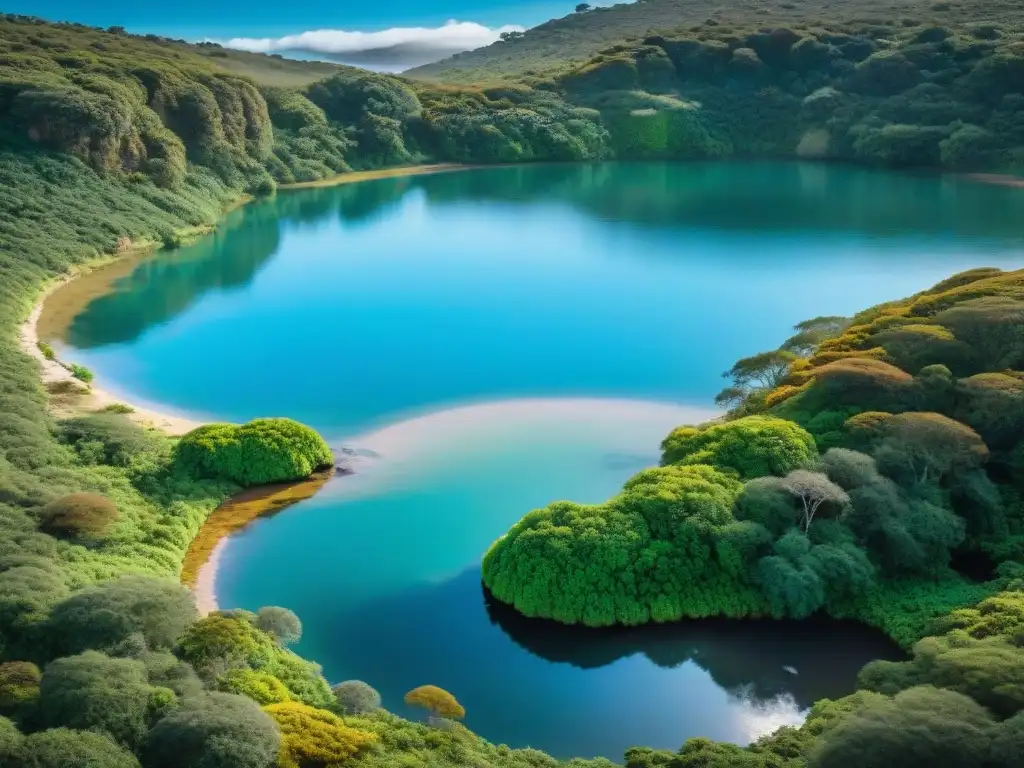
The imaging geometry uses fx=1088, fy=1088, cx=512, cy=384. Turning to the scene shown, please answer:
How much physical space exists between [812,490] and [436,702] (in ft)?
27.2

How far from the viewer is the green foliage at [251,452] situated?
83.8 feet

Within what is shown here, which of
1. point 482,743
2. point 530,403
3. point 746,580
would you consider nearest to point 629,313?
point 530,403

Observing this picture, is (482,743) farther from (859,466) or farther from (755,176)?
(755,176)

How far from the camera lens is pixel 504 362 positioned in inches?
1407

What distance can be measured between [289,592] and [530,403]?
11.9 m

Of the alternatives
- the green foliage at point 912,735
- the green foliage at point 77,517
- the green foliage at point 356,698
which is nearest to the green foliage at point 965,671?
the green foliage at point 912,735

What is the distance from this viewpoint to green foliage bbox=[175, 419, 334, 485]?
2553 centimetres

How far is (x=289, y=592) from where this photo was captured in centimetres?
2130

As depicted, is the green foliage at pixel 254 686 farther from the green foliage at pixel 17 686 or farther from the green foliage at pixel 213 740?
the green foliage at pixel 17 686

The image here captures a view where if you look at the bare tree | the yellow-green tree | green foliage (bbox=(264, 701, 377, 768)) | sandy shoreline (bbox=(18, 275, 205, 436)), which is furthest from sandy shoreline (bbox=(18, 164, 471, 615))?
the bare tree

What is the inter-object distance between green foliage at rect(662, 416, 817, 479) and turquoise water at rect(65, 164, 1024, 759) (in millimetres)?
2977

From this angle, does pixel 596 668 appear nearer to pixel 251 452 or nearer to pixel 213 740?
pixel 213 740

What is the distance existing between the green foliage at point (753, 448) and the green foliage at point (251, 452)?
899cm

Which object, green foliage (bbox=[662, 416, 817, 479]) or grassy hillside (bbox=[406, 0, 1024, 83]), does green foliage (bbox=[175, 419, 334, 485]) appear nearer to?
green foliage (bbox=[662, 416, 817, 479])
